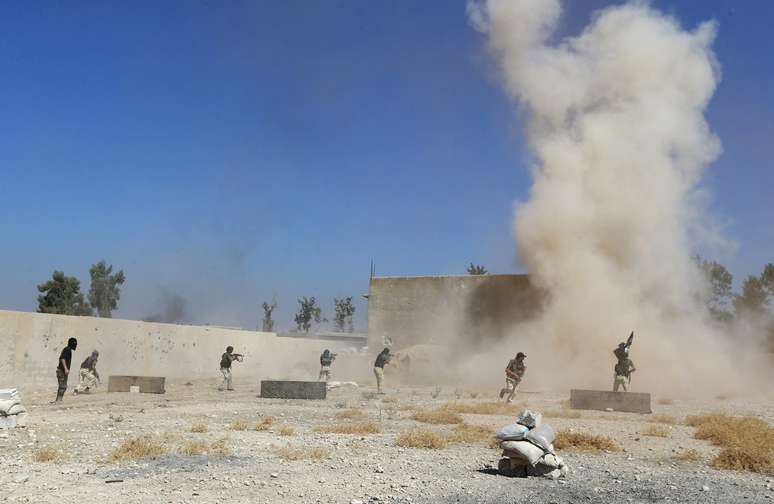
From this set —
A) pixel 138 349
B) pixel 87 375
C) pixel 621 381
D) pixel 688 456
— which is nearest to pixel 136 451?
pixel 688 456

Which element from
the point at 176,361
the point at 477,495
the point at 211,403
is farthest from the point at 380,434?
the point at 176,361

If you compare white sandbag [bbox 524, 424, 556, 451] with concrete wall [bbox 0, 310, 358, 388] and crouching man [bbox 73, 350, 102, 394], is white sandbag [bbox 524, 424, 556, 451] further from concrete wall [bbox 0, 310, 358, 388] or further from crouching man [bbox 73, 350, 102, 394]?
concrete wall [bbox 0, 310, 358, 388]

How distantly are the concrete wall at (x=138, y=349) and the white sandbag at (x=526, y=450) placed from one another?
15.3 meters

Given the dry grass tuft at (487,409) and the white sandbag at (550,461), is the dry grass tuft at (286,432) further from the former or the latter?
the dry grass tuft at (487,409)

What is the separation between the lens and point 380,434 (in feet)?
35.5

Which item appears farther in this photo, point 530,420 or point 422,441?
point 422,441

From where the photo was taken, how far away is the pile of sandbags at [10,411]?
10.3m

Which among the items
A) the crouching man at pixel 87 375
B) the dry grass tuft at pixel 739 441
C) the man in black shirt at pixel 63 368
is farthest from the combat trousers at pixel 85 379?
the dry grass tuft at pixel 739 441

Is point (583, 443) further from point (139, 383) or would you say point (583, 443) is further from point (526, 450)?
point (139, 383)

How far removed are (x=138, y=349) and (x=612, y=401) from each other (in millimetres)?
16586

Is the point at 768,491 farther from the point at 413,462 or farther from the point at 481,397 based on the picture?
the point at 481,397

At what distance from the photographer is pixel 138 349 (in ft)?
77.6

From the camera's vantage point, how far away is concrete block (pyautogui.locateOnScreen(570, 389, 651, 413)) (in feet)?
50.1

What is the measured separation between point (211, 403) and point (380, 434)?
689 centimetres
